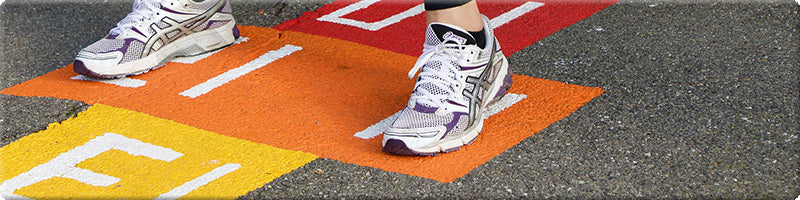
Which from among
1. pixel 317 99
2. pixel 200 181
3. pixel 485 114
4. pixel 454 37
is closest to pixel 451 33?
pixel 454 37

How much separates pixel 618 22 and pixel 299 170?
1593 mm

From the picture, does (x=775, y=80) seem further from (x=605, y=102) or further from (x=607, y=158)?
(x=607, y=158)

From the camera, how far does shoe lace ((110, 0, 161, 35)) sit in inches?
102

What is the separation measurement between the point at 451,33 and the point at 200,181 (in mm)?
767

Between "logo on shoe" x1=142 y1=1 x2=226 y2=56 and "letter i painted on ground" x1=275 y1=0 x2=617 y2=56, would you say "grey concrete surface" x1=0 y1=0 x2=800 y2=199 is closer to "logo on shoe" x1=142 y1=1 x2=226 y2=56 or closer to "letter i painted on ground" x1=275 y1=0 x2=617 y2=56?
"letter i painted on ground" x1=275 y1=0 x2=617 y2=56

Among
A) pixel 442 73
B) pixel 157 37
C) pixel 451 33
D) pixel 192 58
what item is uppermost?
pixel 451 33

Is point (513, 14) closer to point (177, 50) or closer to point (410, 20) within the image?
point (410, 20)

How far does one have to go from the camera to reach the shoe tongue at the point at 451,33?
6.46 ft

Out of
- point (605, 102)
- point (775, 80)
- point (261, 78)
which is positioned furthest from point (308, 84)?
point (775, 80)

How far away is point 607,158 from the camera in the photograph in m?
1.83

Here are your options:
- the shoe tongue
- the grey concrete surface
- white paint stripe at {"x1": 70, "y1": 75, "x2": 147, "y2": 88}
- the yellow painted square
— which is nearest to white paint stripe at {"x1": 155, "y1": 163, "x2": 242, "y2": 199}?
the yellow painted square

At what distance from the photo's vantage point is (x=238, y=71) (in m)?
2.54

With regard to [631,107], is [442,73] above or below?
above

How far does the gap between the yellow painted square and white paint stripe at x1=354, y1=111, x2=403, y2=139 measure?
0.20 meters
